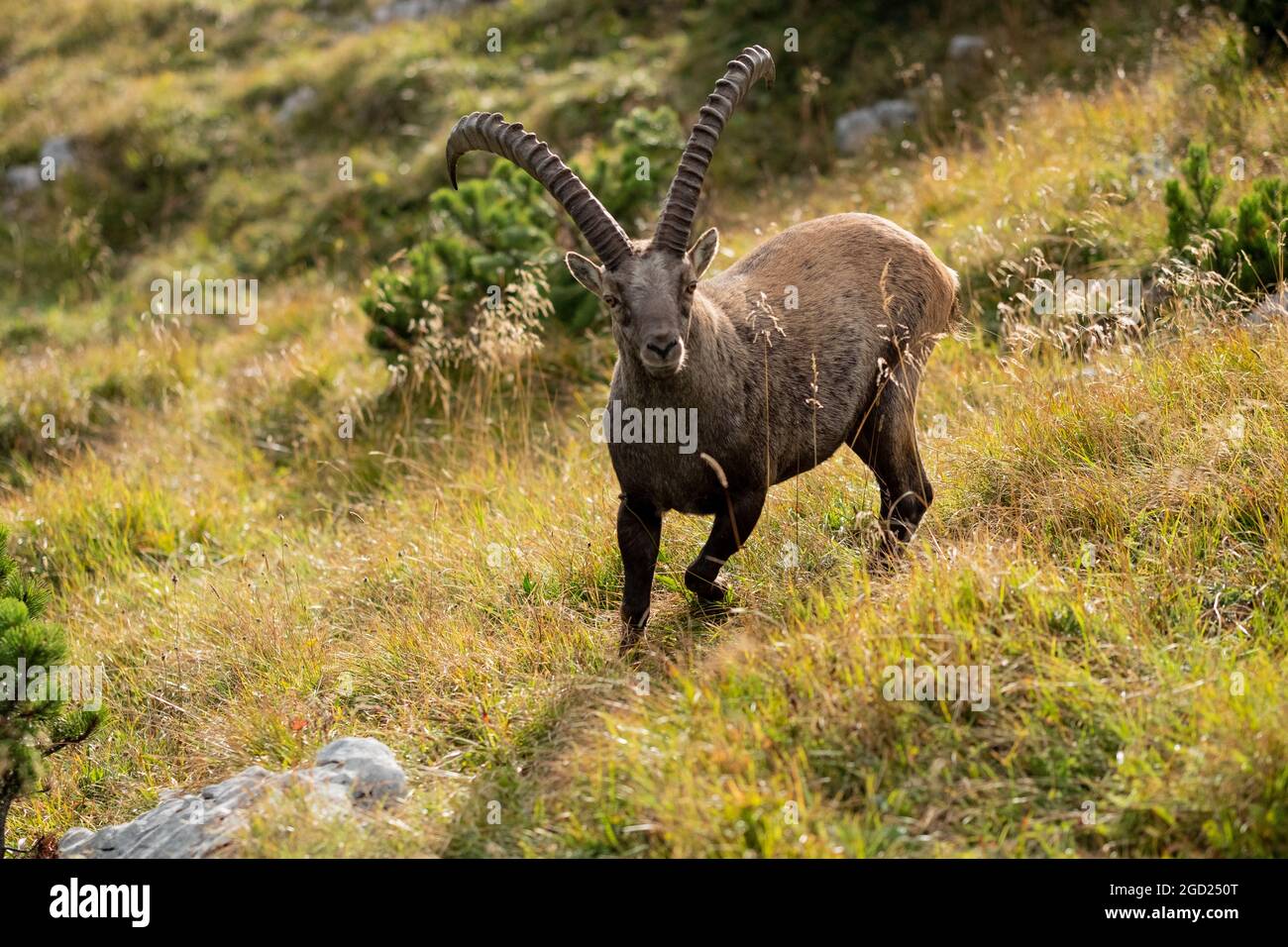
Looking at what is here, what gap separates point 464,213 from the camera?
31.4 feet

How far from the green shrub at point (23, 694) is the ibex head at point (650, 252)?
2.66 meters

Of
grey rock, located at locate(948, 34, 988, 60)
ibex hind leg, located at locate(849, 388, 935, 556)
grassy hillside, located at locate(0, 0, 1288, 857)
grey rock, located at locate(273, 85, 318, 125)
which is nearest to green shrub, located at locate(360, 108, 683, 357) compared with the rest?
grassy hillside, located at locate(0, 0, 1288, 857)

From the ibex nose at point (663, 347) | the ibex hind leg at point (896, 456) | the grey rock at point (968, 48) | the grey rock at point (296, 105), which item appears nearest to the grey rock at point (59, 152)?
the grey rock at point (296, 105)

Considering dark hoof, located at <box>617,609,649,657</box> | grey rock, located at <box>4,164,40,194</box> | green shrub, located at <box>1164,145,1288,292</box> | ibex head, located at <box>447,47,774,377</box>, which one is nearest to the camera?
ibex head, located at <box>447,47,774,377</box>

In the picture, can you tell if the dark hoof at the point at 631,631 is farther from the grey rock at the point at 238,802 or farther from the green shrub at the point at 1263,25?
the green shrub at the point at 1263,25

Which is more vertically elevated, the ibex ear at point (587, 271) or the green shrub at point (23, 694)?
the ibex ear at point (587, 271)

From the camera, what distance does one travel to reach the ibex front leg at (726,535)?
5.14 metres

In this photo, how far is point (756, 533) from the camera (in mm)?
5980

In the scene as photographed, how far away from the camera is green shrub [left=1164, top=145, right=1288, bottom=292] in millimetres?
6754

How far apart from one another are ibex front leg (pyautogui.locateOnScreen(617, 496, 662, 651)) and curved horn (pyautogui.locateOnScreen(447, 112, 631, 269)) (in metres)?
1.09

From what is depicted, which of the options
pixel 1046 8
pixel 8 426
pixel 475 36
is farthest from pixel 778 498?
pixel 475 36

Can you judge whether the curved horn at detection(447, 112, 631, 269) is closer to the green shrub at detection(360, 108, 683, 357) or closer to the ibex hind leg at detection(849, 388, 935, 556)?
the ibex hind leg at detection(849, 388, 935, 556)

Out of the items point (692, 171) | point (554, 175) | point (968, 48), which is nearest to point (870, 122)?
point (968, 48)

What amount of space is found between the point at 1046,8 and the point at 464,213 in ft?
23.0
